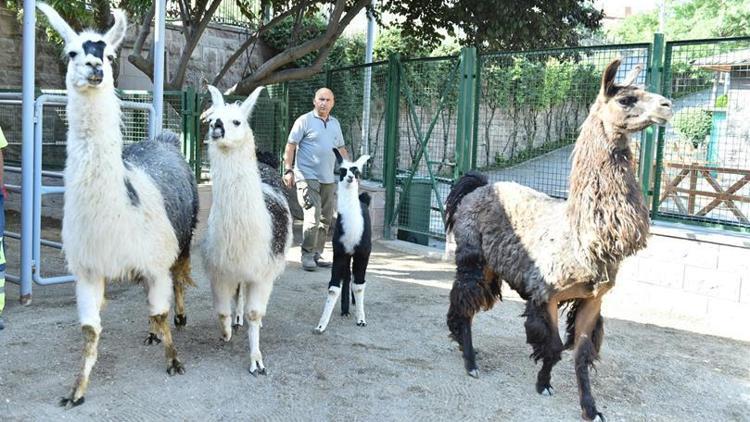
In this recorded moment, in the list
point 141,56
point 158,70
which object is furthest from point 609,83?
point 141,56

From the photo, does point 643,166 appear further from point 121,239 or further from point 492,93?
point 121,239

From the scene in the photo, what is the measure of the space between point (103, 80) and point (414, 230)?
5570mm

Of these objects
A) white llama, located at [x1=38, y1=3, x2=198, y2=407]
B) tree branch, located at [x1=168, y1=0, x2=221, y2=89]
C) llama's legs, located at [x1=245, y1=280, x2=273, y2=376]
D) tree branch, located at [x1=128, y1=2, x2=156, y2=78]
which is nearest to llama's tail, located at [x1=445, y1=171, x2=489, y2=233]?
llama's legs, located at [x1=245, y1=280, x2=273, y2=376]

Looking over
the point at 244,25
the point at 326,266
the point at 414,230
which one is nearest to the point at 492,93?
the point at 414,230

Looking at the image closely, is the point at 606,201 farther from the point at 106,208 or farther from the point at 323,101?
the point at 323,101

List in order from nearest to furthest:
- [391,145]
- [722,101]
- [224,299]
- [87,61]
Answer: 1. [87,61]
2. [224,299]
3. [722,101]
4. [391,145]

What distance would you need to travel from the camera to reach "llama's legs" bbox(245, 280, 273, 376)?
4316 mm

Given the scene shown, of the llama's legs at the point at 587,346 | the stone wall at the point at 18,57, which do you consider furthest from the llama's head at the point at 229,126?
the stone wall at the point at 18,57

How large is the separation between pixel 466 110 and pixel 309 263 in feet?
7.97

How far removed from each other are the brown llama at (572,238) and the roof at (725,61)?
2619 millimetres

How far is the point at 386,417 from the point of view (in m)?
3.73

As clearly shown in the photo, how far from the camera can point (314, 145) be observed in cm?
701

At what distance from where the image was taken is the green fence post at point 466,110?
7738 millimetres

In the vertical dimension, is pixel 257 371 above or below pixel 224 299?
below
